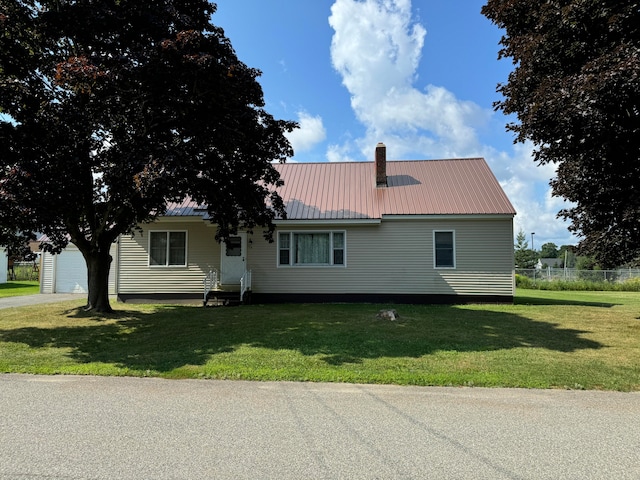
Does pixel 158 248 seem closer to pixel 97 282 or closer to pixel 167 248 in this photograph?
pixel 167 248

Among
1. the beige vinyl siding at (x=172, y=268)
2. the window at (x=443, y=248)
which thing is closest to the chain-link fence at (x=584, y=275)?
the window at (x=443, y=248)

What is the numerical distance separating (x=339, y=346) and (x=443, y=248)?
28.7ft

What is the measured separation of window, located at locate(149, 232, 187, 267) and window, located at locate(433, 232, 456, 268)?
9.52 meters

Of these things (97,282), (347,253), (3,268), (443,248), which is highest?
(443,248)

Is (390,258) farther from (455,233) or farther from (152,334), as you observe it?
(152,334)

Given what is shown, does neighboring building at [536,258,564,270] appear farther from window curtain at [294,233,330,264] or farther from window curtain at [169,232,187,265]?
window curtain at [169,232,187,265]

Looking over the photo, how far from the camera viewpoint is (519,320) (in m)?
10.8

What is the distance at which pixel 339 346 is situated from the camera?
748 centimetres

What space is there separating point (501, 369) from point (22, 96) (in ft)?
35.4

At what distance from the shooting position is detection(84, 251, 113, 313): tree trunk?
1178cm

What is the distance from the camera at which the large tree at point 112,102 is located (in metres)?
7.98

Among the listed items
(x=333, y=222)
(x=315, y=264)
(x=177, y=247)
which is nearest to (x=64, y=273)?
(x=177, y=247)

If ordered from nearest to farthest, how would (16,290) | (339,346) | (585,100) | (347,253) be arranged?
(585,100), (339,346), (347,253), (16,290)

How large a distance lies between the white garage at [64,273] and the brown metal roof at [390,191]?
7.76m
